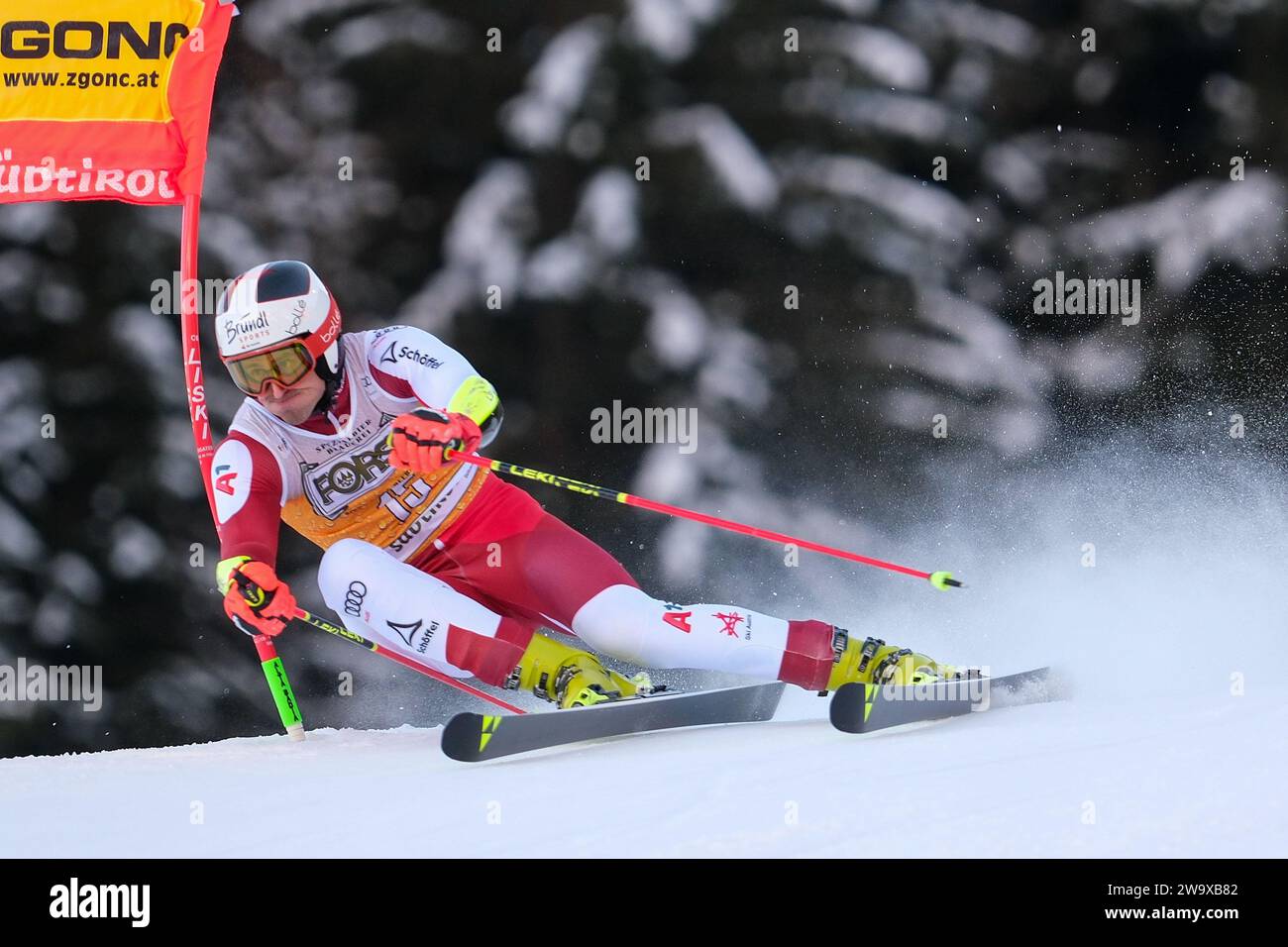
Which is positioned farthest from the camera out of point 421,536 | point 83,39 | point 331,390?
point 83,39

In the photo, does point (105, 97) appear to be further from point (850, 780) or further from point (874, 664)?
point (850, 780)

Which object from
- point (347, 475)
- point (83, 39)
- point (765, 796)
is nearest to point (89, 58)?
point (83, 39)

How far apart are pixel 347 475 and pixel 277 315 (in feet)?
1.28

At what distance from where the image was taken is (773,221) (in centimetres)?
510

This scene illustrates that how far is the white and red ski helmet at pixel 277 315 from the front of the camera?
3027 millimetres

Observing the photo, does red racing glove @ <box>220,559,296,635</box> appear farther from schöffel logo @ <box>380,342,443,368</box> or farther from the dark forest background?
the dark forest background

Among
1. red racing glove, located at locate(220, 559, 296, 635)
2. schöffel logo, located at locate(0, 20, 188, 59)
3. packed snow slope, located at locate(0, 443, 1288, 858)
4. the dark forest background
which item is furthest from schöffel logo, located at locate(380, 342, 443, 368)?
the dark forest background

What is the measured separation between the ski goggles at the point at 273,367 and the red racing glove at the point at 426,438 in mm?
267

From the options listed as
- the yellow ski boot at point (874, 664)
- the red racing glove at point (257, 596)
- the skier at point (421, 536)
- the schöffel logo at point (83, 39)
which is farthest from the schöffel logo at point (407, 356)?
the schöffel logo at point (83, 39)

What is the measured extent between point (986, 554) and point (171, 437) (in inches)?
120

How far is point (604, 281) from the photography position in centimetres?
512

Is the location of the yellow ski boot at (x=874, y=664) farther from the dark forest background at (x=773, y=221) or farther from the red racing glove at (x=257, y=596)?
the dark forest background at (x=773, y=221)
